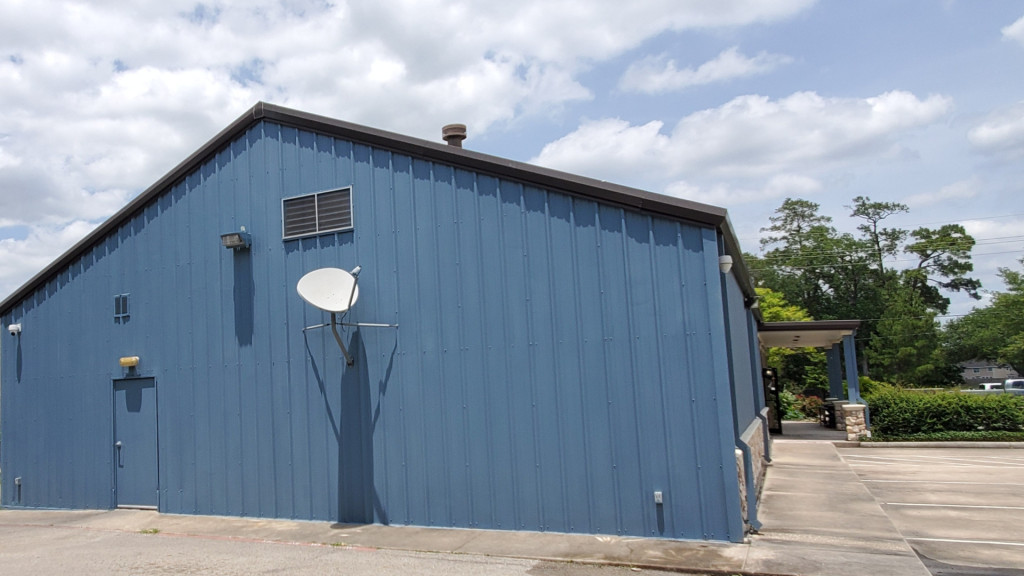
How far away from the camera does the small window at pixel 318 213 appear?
9734mm

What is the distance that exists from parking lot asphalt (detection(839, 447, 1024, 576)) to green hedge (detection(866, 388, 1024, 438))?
4.42ft

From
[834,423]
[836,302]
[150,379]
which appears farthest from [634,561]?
[836,302]

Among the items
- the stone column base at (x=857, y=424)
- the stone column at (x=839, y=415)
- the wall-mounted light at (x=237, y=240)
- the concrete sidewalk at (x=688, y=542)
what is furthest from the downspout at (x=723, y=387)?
the stone column at (x=839, y=415)

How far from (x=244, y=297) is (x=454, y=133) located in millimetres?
3919

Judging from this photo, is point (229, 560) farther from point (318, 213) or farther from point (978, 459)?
point (978, 459)

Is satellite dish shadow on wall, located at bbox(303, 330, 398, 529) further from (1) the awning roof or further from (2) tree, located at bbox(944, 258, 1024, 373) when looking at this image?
(2) tree, located at bbox(944, 258, 1024, 373)

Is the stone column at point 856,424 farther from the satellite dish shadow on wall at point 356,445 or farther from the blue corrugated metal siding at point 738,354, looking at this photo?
the satellite dish shadow on wall at point 356,445

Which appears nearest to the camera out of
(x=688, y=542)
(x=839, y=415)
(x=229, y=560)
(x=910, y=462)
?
(x=688, y=542)

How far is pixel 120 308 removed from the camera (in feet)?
38.0

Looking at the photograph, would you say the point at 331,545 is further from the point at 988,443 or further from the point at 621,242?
the point at 988,443

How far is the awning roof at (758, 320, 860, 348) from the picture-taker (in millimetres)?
17953

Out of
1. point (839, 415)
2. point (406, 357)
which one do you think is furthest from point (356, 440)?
point (839, 415)

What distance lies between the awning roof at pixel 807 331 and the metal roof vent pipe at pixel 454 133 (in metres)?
11.2

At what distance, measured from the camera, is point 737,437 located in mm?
8141
